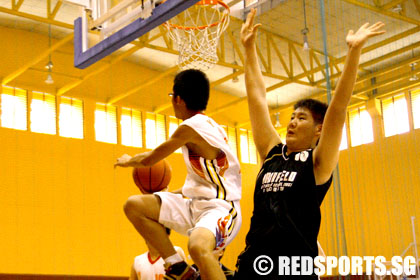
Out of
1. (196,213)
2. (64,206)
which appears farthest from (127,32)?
(64,206)

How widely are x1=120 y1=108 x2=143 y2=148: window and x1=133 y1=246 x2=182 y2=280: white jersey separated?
11.8 m

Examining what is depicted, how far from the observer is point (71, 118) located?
16953mm

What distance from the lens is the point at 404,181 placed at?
723cm

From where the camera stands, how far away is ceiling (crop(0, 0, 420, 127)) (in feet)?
36.4

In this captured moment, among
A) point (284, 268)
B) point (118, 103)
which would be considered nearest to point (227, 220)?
point (284, 268)

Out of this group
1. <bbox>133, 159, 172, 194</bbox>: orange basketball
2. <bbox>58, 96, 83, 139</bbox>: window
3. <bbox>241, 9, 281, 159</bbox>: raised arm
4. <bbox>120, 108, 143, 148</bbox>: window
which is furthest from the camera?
<bbox>120, 108, 143, 148</bbox>: window

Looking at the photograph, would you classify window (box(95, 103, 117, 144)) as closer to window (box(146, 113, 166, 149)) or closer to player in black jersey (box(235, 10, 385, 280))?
window (box(146, 113, 166, 149))

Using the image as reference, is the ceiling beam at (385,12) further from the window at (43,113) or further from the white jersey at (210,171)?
the window at (43,113)

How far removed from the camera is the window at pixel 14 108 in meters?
15.6

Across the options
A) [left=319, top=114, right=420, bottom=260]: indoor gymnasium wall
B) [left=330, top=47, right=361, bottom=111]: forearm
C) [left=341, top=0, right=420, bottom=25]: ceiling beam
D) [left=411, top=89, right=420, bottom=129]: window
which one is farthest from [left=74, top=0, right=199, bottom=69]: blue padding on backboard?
[left=341, top=0, right=420, bottom=25]: ceiling beam

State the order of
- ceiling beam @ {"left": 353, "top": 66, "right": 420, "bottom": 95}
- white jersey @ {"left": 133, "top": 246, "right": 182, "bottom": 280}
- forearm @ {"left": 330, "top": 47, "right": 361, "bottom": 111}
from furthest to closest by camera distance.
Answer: ceiling beam @ {"left": 353, "top": 66, "right": 420, "bottom": 95} → white jersey @ {"left": 133, "top": 246, "right": 182, "bottom": 280} → forearm @ {"left": 330, "top": 47, "right": 361, "bottom": 111}

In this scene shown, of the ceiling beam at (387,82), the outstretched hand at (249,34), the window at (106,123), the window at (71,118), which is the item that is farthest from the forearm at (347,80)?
the window at (106,123)

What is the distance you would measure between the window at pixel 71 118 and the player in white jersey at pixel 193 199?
13.5 metres

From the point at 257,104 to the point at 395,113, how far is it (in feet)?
23.1
